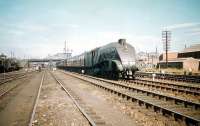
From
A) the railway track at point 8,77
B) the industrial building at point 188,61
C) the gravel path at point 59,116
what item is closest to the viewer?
the gravel path at point 59,116

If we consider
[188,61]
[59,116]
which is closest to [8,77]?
[59,116]

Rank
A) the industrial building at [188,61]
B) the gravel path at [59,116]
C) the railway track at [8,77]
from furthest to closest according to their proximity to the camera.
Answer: the industrial building at [188,61] < the railway track at [8,77] < the gravel path at [59,116]

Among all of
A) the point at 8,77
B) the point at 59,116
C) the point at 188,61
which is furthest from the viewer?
the point at 188,61

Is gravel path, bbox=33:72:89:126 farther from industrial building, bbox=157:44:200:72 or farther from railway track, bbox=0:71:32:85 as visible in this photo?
industrial building, bbox=157:44:200:72

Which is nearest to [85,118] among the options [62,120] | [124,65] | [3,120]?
[62,120]

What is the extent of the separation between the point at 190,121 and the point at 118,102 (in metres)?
4.74

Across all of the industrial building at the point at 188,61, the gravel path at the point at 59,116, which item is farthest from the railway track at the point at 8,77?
the industrial building at the point at 188,61

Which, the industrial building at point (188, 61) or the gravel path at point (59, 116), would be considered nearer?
the gravel path at point (59, 116)

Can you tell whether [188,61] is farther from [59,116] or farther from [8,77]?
[59,116]

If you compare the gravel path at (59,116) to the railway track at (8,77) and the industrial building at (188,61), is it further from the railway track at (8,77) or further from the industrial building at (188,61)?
the industrial building at (188,61)

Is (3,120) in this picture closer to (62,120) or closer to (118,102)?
(62,120)

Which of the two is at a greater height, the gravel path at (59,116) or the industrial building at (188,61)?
the industrial building at (188,61)

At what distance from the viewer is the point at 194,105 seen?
912 cm

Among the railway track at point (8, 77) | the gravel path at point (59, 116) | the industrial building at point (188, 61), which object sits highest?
the industrial building at point (188, 61)
